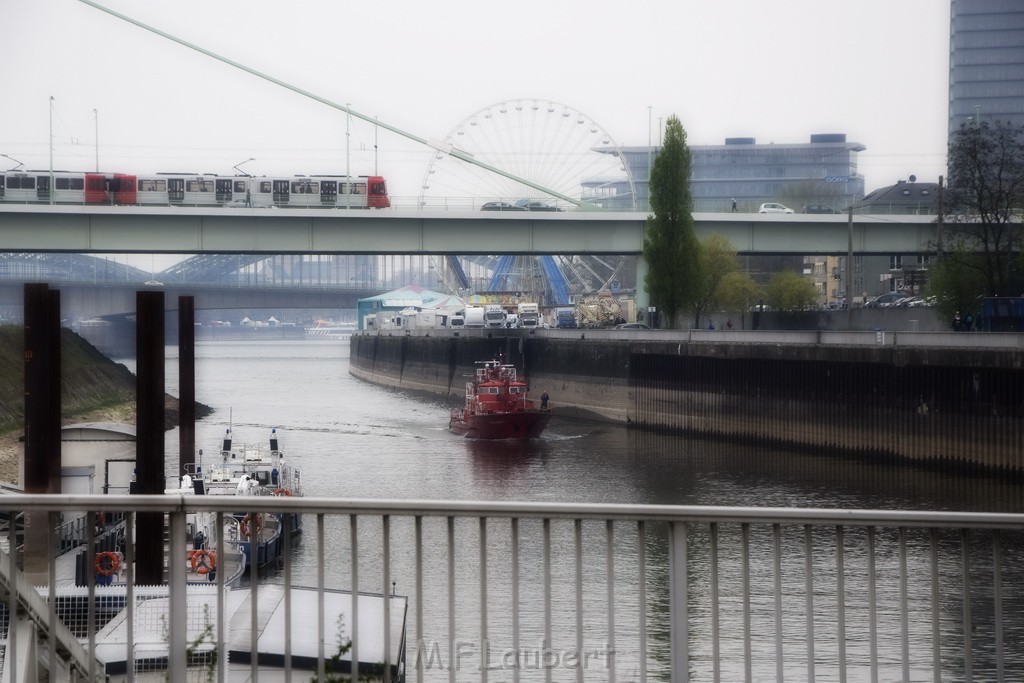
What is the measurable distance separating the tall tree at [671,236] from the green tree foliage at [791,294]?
1835cm

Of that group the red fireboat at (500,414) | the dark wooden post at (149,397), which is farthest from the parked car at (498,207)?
the dark wooden post at (149,397)

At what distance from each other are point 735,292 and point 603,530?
49955 mm

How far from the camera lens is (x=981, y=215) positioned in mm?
49219

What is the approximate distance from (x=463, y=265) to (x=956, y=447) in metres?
72.5

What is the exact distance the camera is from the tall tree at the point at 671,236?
56.8 m

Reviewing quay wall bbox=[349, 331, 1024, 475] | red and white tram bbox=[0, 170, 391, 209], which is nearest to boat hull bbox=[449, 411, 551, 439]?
quay wall bbox=[349, 331, 1024, 475]

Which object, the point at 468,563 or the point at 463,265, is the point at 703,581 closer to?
the point at 468,563

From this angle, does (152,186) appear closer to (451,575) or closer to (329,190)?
(329,190)

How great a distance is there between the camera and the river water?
661 inches

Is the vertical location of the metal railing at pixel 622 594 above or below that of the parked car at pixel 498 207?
below

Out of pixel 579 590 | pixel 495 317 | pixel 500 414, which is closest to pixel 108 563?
pixel 579 590

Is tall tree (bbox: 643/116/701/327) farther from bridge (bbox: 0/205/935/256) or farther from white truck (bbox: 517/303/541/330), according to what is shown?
white truck (bbox: 517/303/541/330)

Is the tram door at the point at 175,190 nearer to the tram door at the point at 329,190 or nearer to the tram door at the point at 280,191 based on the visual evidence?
the tram door at the point at 280,191

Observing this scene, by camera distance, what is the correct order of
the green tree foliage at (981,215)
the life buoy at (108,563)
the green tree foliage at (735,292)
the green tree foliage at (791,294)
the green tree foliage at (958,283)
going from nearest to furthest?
the life buoy at (108,563)
the green tree foliage at (958,283)
the green tree foliage at (981,215)
the green tree foliage at (735,292)
the green tree foliage at (791,294)
